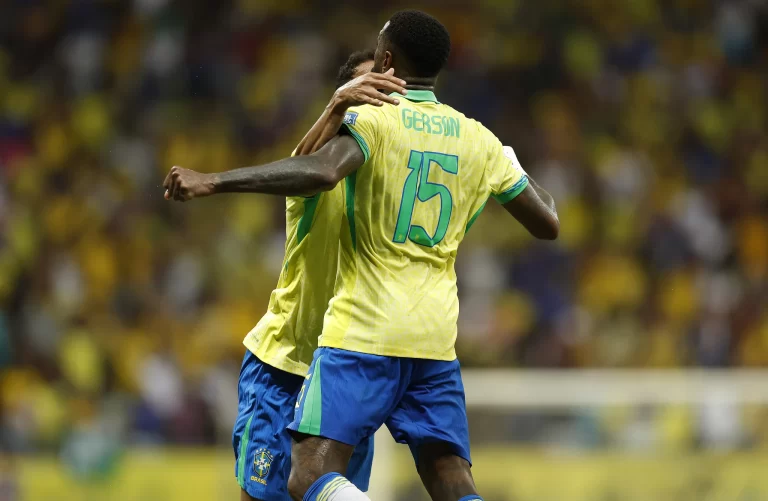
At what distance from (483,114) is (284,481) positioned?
26.6 feet

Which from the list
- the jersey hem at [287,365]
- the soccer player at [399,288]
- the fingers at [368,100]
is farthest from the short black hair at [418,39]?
the jersey hem at [287,365]

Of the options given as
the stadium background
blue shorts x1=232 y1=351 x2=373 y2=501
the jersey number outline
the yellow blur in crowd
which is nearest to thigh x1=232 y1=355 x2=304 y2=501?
blue shorts x1=232 y1=351 x2=373 y2=501

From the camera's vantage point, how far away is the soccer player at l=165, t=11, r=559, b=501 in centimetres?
388

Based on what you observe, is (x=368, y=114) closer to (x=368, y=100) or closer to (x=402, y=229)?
(x=368, y=100)

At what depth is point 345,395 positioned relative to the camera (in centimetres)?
388

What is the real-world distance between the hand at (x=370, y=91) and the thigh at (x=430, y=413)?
860mm

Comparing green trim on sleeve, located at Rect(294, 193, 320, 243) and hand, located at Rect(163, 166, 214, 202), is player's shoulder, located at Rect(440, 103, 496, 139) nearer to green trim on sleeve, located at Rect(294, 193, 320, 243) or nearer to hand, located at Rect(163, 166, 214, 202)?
green trim on sleeve, located at Rect(294, 193, 320, 243)

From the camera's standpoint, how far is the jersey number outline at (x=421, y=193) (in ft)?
12.9

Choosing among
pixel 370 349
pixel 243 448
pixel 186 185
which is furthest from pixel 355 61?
pixel 243 448

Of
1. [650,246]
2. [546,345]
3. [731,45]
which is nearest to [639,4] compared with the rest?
[731,45]

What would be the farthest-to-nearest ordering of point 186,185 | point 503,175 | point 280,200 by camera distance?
point 280,200
point 503,175
point 186,185

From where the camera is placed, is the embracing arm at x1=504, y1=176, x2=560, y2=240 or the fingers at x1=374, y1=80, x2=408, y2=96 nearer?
the fingers at x1=374, y1=80, x2=408, y2=96

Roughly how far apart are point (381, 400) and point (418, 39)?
1173 millimetres

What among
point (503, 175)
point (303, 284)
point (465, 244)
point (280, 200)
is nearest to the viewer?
point (503, 175)
